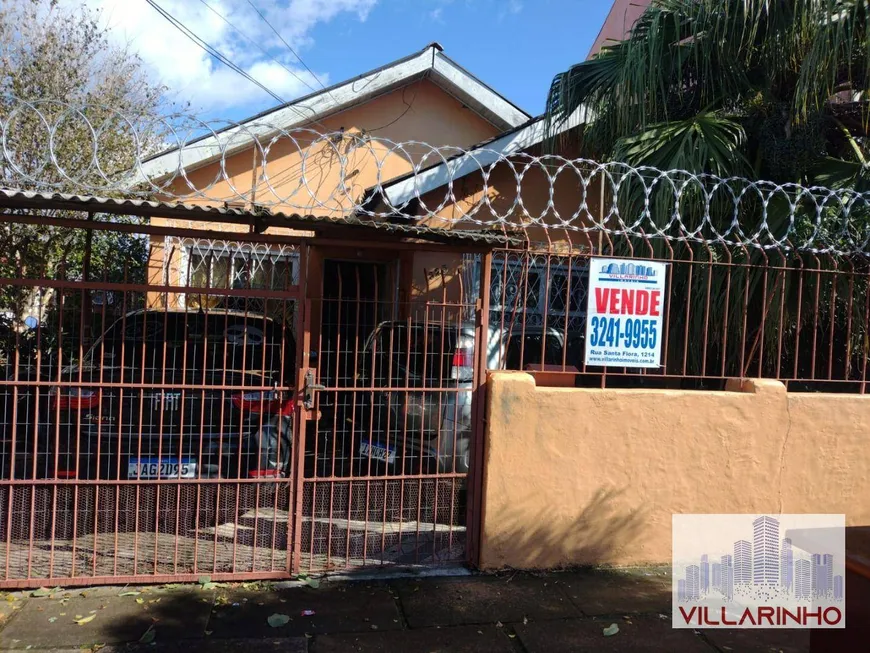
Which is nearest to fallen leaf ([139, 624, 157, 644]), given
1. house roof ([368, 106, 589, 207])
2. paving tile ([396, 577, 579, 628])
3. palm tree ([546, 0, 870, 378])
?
paving tile ([396, 577, 579, 628])

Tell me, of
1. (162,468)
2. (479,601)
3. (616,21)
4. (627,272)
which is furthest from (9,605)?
(616,21)

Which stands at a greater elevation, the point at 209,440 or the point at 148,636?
the point at 209,440

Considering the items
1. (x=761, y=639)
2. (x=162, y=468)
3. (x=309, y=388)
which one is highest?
(x=309, y=388)

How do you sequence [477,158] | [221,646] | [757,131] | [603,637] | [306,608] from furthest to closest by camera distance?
[477,158] < [757,131] < [306,608] < [603,637] < [221,646]

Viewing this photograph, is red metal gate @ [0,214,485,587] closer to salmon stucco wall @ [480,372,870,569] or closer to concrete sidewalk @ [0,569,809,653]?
concrete sidewalk @ [0,569,809,653]

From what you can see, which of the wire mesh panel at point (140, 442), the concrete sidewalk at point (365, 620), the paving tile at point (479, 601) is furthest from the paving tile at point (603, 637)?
the wire mesh panel at point (140, 442)

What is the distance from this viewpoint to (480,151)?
749cm

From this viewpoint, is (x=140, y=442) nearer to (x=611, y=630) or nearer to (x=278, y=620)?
(x=278, y=620)

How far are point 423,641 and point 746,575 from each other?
2526mm

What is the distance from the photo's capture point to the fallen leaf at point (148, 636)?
11.4 ft

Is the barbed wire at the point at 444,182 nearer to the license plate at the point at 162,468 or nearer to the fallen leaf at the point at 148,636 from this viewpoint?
the license plate at the point at 162,468

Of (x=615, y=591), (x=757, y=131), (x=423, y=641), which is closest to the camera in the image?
(x=423, y=641)

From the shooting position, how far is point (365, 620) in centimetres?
380

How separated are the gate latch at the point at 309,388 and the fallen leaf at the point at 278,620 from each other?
1275 mm
